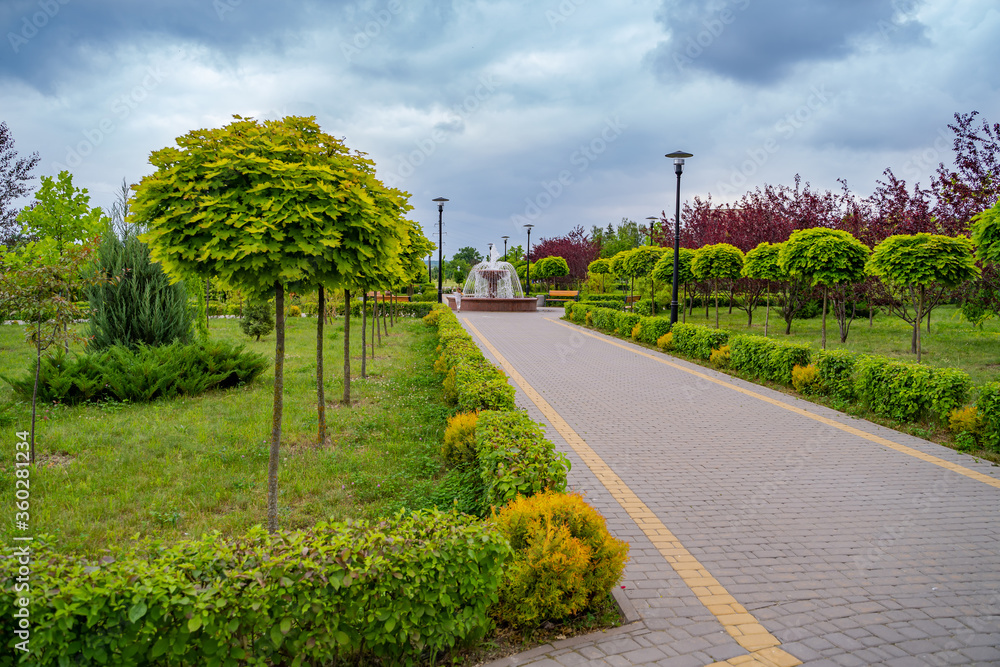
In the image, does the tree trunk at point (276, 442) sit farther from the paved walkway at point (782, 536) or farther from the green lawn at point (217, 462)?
the paved walkway at point (782, 536)

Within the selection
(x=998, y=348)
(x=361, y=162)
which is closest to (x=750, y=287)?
(x=998, y=348)

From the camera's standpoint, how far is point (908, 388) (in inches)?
294

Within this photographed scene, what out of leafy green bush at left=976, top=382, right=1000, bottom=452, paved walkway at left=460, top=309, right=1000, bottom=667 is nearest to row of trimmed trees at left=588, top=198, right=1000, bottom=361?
leafy green bush at left=976, top=382, right=1000, bottom=452

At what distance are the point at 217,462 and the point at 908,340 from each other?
52.9ft

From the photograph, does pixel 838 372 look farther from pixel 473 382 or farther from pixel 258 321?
pixel 258 321

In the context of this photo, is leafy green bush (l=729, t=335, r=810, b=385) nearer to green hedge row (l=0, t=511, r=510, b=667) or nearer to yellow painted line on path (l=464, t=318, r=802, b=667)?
yellow painted line on path (l=464, t=318, r=802, b=667)

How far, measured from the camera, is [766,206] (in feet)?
79.3

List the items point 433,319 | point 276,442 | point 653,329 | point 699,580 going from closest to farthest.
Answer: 1. point 699,580
2. point 276,442
3. point 653,329
4. point 433,319

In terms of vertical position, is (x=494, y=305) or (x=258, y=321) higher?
(x=494, y=305)

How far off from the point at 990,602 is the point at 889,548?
71 centimetres

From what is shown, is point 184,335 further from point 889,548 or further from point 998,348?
point 998,348

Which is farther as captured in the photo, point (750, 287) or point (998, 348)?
point (750, 287)

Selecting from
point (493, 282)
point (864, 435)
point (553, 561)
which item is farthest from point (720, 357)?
point (493, 282)

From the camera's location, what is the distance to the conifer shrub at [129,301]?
10.3 m
